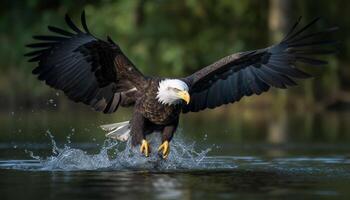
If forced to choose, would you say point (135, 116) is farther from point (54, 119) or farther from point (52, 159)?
point (54, 119)

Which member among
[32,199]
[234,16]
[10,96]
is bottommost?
[32,199]

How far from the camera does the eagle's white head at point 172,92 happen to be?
34.2ft

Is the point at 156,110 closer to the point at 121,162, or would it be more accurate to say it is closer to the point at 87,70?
the point at 121,162

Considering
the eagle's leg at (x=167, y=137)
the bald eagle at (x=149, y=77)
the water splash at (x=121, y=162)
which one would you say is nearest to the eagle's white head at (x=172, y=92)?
the bald eagle at (x=149, y=77)

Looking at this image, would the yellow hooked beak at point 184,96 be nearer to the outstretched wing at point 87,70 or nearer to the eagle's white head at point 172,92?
the eagle's white head at point 172,92

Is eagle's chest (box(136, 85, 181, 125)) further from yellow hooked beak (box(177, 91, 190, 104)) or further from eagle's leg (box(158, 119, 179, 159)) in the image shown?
yellow hooked beak (box(177, 91, 190, 104))

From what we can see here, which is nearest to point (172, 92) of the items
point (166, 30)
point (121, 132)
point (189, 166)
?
point (189, 166)

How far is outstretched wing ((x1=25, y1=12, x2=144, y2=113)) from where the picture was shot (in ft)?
35.8

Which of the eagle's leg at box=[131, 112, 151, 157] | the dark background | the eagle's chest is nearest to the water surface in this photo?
the eagle's leg at box=[131, 112, 151, 157]

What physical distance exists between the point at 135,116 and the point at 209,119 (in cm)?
1031

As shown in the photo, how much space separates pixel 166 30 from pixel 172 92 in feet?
51.2

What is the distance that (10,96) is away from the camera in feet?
81.9

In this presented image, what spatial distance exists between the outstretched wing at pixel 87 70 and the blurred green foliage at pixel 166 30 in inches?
508

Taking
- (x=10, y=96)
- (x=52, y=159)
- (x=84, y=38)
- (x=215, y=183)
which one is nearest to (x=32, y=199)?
(x=215, y=183)
